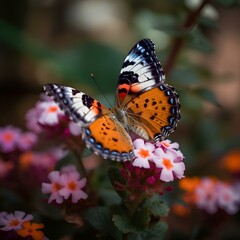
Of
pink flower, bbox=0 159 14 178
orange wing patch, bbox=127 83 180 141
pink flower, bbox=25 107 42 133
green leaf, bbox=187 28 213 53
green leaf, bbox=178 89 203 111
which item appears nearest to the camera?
orange wing patch, bbox=127 83 180 141

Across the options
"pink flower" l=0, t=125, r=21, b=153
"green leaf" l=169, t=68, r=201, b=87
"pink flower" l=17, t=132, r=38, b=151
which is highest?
"pink flower" l=0, t=125, r=21, b=153

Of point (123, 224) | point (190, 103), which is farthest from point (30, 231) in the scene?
point (190, 103)

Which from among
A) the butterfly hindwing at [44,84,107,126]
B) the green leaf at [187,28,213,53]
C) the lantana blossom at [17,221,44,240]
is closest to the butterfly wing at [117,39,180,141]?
the butterfly hindwing at [44,84,107,126]

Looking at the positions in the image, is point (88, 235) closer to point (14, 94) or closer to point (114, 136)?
point (114, 136)

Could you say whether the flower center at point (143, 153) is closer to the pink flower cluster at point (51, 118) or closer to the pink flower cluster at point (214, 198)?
the pink flower cluster at point (51, 118)

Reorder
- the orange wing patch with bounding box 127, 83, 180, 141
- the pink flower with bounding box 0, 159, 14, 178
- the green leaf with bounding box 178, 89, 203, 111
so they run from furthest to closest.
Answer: the green leaf with bounding box 178, 89, 203, 111 < the pink flower with bounding box 0, 159, 14, 178 < the orange wing patch with bounding box 127, 83, 180, 141

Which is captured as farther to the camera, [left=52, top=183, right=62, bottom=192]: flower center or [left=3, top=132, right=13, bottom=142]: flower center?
[left=3, top=132, right=13, bottom=142]: flower center

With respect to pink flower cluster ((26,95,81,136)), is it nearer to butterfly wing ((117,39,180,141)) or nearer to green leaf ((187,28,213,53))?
butterfly wing ((117,39,180,141))

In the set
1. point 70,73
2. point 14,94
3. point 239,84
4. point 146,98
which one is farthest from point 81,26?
point 146,98
